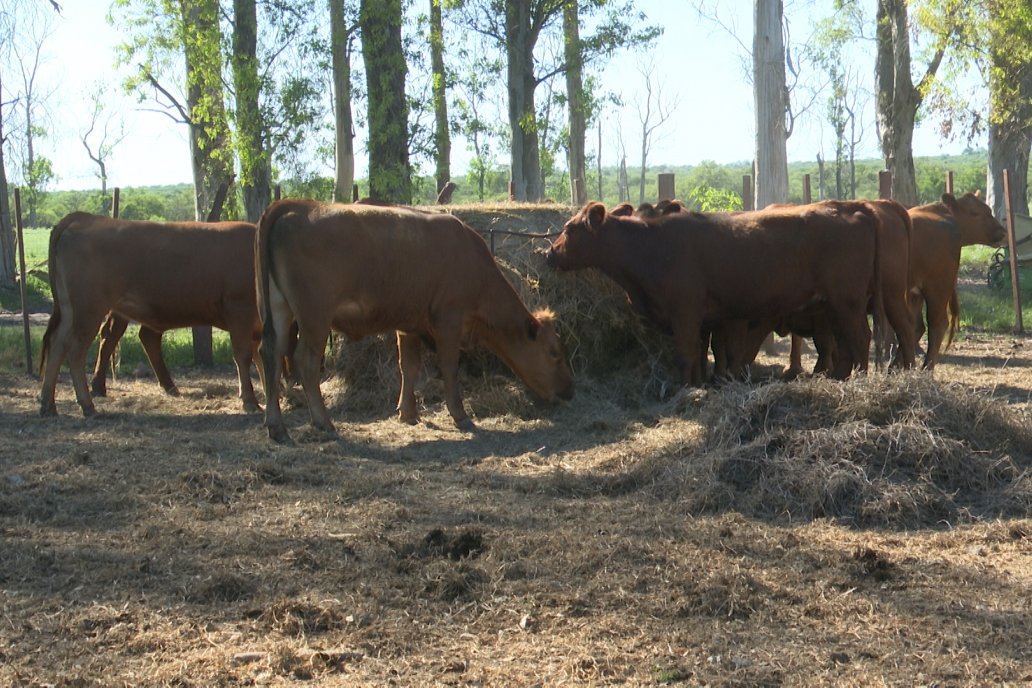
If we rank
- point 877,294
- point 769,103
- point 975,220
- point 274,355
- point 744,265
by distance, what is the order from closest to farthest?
point 274,355, point 744,265, point 877,294, point 975,220, point 769,103

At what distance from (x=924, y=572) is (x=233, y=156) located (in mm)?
17239

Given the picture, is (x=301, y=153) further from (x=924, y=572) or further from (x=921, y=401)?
(x=924, y=572)

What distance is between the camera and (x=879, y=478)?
6738 mm

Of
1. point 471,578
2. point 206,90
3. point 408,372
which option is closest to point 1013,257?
point 408,372

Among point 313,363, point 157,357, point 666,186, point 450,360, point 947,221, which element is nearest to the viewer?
point 313,363

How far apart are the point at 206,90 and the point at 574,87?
9301 mm

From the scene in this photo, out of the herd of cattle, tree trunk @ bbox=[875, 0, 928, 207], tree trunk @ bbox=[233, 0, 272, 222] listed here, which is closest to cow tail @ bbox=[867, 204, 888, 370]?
the herd of cattle

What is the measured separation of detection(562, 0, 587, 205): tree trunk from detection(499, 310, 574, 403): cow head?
9.46 metres

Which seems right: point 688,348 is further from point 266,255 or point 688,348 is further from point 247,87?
point 247,87

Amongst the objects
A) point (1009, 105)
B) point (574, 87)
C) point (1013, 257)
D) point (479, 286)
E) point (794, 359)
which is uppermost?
point (574, 87)

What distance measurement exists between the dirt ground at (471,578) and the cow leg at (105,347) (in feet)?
11.0

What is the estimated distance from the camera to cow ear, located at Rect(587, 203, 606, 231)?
431 inches

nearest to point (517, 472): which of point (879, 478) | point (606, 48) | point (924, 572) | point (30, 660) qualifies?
point (879, 478)

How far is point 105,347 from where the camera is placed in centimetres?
1196
